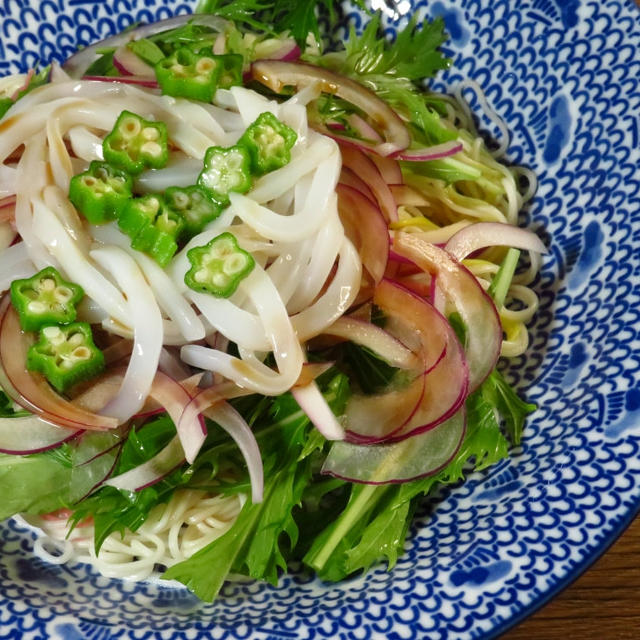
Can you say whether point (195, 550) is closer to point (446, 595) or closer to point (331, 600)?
point (331, 600)

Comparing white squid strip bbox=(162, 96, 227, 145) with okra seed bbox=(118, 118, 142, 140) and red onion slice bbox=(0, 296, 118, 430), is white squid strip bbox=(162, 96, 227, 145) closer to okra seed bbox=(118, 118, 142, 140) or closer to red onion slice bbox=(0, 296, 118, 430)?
okra seed bbox=(118, 118, 142, 140)

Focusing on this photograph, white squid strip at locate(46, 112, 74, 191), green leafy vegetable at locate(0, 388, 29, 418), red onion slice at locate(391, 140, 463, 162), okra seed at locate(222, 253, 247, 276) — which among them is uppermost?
red onion slice at locate(391, 140, 463, 162)

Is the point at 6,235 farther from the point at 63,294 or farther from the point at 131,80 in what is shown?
the point at 131,80

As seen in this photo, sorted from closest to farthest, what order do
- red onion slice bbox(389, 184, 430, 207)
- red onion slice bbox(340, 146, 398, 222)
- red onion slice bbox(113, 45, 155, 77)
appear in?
red onion slice bbox(340, 146, 398, 222)
red onion slice bbox(389, 184, 430, 207)
red onion slice bbox(113, 45, 155, 77)

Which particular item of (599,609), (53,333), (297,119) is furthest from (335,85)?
(599,609)

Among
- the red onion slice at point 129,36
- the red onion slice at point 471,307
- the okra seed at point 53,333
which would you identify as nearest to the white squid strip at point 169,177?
the okra seed at point 53,333

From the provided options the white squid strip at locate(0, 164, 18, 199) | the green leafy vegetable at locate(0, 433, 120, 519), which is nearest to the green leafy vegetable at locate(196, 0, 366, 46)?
the white squid strip at locate(0, 164, 18, 199)

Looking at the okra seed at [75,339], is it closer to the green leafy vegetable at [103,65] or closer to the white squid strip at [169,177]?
the white squid strip at [169,177]
